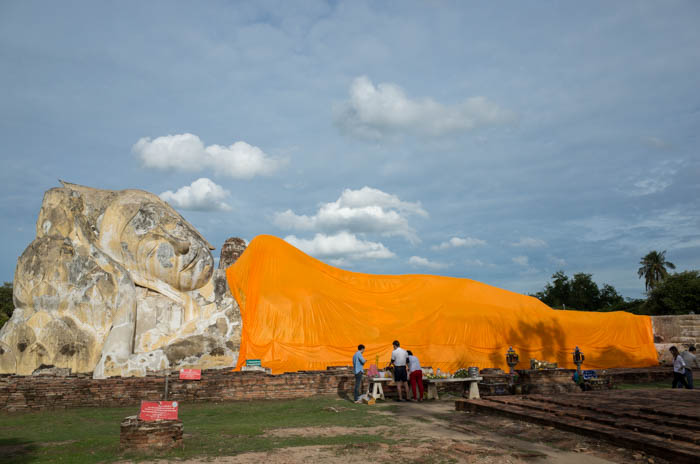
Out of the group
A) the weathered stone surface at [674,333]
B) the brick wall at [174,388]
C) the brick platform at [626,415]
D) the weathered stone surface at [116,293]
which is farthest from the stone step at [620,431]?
the weathered stone surface at [674,333]

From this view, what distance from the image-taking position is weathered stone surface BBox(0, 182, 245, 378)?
43.5 feet

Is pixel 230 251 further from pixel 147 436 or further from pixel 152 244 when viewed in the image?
pixel 147 436

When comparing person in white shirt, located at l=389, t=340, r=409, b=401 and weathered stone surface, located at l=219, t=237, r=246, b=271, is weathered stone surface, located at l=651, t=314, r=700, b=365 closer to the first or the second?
person in white shirt, located at l=389, t=340, r=409, b=401

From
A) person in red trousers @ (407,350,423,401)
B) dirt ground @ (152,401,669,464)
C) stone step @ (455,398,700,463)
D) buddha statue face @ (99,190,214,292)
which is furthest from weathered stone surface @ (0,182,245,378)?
stone step @ (455,398,700,463)

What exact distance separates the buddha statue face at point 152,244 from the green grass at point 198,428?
5.99 m

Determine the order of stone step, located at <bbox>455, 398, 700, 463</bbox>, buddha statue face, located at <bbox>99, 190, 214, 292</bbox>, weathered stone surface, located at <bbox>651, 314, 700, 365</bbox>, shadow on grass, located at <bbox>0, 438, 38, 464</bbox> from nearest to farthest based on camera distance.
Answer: stone step, located at <bbox>455, 398, 700, 463</bbox>, shadow on grass, located at <bbox>0, 438, 38, 464</bbox>, buddha statue face, located at <bbox>99, 190, 214, 292</bbox>, weathered stone surface, located at <bbox>651, 314, 700, 365</bbox>

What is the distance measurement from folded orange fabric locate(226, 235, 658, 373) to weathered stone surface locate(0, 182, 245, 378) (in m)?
1.50

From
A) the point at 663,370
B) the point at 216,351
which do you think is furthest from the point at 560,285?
the point at 216,351

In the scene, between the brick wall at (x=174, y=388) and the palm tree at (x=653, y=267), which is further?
the palm tree at (x=653, y=267)

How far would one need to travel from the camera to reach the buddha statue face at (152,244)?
15094mm

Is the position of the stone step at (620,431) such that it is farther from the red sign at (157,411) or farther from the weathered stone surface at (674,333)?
the weathered stone surface at (674,333)

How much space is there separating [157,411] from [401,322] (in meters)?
13.2

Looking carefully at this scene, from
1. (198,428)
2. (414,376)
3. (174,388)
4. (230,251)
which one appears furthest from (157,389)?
(230,251)

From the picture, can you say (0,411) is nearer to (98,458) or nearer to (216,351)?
(98,458)
